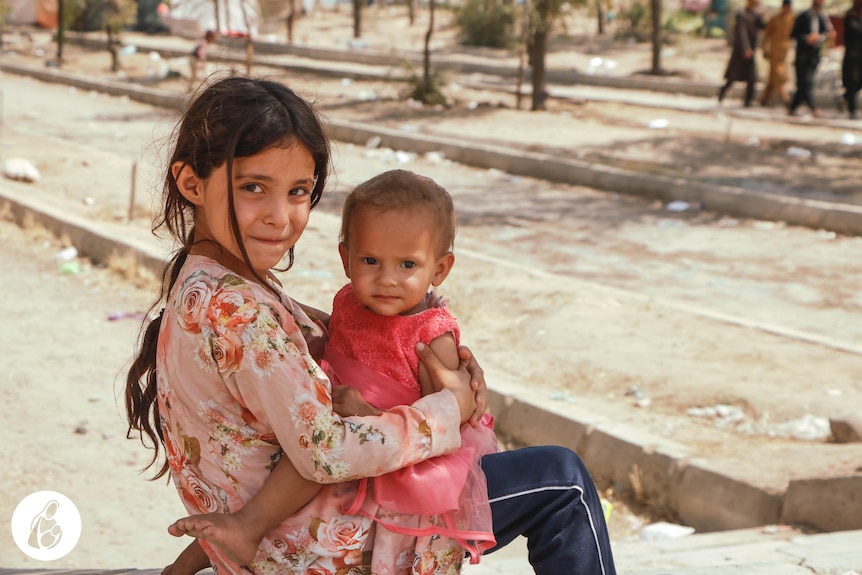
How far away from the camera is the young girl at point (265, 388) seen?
2061 millimetres

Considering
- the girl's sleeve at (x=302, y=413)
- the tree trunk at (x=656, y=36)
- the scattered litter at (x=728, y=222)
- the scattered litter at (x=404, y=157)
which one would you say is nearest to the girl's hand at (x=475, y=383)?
the girl's sleeve at (x=302, y=413)

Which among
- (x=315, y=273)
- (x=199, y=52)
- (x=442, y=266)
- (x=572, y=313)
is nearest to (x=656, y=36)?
(x=199, y=52)

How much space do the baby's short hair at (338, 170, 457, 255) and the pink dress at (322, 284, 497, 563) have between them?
0.62ft

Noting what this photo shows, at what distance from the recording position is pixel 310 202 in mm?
2387

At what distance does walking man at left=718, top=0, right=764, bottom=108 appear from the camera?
1853cm

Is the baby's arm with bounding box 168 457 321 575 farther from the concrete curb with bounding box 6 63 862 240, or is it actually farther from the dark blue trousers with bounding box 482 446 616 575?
the concrete curb with bounding box 6 63 862 240

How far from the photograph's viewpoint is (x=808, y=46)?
17312 millimetres

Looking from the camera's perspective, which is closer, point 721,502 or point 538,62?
point 721,502

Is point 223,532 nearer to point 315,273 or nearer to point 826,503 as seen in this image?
point 826,503

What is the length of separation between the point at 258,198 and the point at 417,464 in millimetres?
617

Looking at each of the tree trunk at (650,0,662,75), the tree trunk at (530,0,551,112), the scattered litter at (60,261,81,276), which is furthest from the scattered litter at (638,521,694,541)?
the tree trunk at (650,0,662,75)

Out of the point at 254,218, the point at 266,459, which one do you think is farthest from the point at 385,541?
the point at 254,218

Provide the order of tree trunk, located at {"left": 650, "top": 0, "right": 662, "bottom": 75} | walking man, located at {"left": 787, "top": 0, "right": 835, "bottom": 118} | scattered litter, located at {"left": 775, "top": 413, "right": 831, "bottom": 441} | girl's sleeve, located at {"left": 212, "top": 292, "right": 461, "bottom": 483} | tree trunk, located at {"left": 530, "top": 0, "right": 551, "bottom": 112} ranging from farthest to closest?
1. tree trunk, located at {"left": 650, "top": 0, "right": 662, "bottom": 75}
2. tree trunk, located at {"left": 530, "top": 0, "right": 551, "bottom": 112}
3. walking man, located at {"left": 787, "top": 0, "right": 835, "bottom": 118}
4. scattered litter, located at {"left": 775, "top": 413, "right": 831, "bottom": 441}
5. girl's sleeve, located at {"left": 212, "top": 292, "right": 461, "bottom": 483}

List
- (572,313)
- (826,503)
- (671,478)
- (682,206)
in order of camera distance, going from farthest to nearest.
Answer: (682,206), (572,313), (671,478), (826,503)
